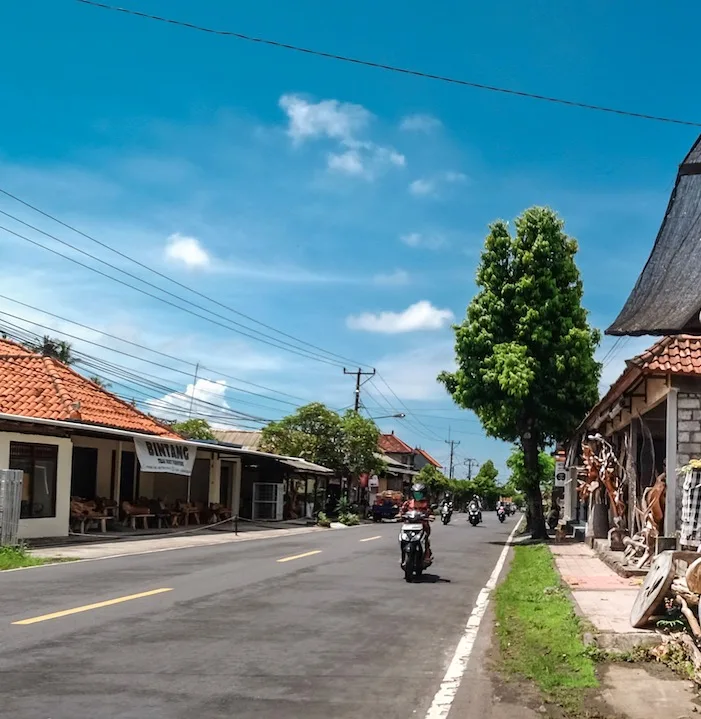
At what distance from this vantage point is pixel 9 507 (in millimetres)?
18188

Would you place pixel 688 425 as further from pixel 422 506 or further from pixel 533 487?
pixel 533 487

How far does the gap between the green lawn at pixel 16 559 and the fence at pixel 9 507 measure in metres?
0.51

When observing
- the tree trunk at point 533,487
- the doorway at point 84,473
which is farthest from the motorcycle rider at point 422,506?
the doorway at point 84,473

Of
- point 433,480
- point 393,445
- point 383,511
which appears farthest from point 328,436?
point 393,445

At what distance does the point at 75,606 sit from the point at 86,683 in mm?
4159

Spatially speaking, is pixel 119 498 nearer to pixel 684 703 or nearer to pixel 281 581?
pixel 281 581

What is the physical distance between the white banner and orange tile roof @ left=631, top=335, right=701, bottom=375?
16.4 metres

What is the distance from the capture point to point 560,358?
26.5 meters

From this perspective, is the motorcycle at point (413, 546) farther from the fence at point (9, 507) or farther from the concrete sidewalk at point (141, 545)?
the fence at point (9, 507)

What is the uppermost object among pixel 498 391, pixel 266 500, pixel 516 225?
pixel 516 225

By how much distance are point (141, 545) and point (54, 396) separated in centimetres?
594

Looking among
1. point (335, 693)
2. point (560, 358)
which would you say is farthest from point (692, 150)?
point (560, 358)

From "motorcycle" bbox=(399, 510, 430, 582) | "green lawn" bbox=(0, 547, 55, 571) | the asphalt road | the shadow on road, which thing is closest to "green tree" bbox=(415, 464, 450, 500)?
"green lawn" bbox=(0, 547, 55, 571)

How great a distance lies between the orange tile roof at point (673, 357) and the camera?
1356 centimetres
